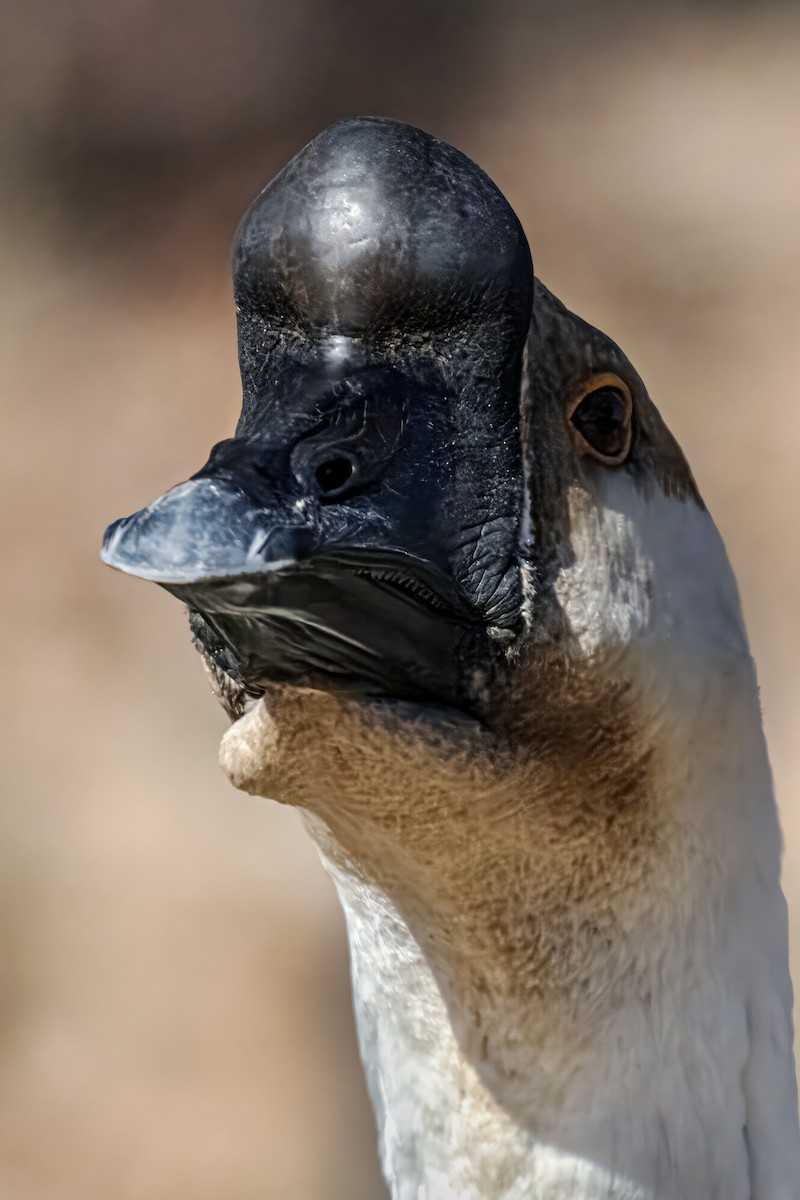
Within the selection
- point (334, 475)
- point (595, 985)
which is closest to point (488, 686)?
point (334, 475)

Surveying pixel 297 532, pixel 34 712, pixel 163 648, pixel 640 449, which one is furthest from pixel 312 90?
pixel 297 532

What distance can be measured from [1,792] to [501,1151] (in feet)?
10.7

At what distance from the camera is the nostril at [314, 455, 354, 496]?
3.62 feet

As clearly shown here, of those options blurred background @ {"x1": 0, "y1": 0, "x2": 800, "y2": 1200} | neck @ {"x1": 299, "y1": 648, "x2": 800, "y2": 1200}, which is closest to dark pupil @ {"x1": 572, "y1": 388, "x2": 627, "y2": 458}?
neck @ {"x1": 299, "y1": 648, "x2": 800, "y2": 1200}

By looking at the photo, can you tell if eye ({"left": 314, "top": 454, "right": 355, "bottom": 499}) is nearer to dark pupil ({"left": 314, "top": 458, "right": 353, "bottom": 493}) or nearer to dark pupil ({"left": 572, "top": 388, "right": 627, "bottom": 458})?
dark pupil ({"left": 314, "top": 458, "right": 353, "bottom": 493})

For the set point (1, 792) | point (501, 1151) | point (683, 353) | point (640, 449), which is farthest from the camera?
point (683, 353)

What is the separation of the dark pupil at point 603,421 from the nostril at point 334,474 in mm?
326

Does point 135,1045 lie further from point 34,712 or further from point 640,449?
point 640,449

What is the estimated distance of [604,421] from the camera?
4.58ft

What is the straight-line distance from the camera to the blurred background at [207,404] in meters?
4.11

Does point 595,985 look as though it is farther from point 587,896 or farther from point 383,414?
point 383,414

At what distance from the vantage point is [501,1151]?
1.58m

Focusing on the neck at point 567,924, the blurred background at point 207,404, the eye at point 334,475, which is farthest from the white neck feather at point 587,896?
the blurred background at point 207,404

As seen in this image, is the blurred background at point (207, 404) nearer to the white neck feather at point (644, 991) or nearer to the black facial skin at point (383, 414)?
the white neck feather at point (644, 991)
